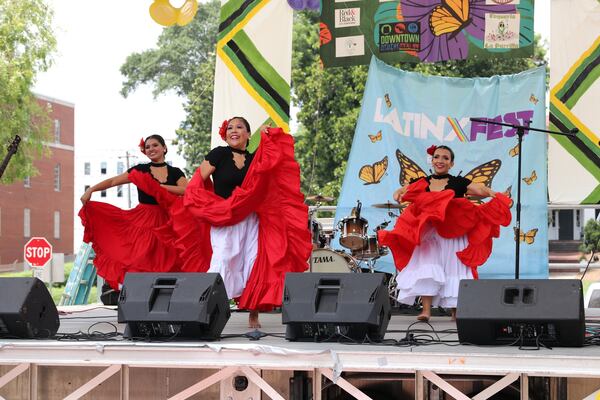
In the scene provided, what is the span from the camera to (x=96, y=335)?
5695 mm

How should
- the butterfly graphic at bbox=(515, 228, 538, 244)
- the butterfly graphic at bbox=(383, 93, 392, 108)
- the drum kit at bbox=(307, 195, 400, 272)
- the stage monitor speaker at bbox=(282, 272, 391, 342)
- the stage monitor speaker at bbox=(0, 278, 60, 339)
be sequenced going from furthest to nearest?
the butterfly graphic at bbox=(383, 93, 392, 108) → the butterfly graphic at bbox=(515, 228, 538, 244) → the drum kit at bbox=(307, 195, 400, 272) → the stage monitor speaker at bbox=(0, 278, 60, 339) → the stage monitor speaker at bbox=(282, 272, 391, 342)

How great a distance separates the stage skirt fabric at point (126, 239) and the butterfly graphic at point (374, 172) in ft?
8.81

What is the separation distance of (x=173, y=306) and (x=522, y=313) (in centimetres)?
198

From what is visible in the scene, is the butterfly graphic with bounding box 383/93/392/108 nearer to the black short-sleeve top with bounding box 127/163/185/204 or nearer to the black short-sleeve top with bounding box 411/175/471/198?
the black short-sleeve top with bounding box 411/175/471/198

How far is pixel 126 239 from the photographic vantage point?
783cm

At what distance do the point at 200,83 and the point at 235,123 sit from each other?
22.7 meters

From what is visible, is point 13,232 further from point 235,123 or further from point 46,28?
point 235,123

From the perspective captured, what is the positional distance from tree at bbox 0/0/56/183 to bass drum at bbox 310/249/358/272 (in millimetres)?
15336

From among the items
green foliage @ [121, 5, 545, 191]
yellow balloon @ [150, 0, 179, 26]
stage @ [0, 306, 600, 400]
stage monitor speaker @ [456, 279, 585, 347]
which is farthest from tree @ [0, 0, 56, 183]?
stage monitor speaker @ [456, 279, 585, 347]

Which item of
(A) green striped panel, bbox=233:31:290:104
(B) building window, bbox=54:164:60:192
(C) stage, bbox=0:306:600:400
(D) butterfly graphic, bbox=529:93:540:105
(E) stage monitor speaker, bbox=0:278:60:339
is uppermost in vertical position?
(B) building window, bbox=54:164:60:192


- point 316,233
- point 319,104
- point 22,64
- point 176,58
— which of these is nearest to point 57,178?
point 176,58

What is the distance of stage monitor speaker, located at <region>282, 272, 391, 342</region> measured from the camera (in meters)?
5.29

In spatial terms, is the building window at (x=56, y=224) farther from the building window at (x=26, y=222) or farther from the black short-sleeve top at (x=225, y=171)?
the black short-sleeve top at (x=225, y=171)

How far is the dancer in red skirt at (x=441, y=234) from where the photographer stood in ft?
24.3
